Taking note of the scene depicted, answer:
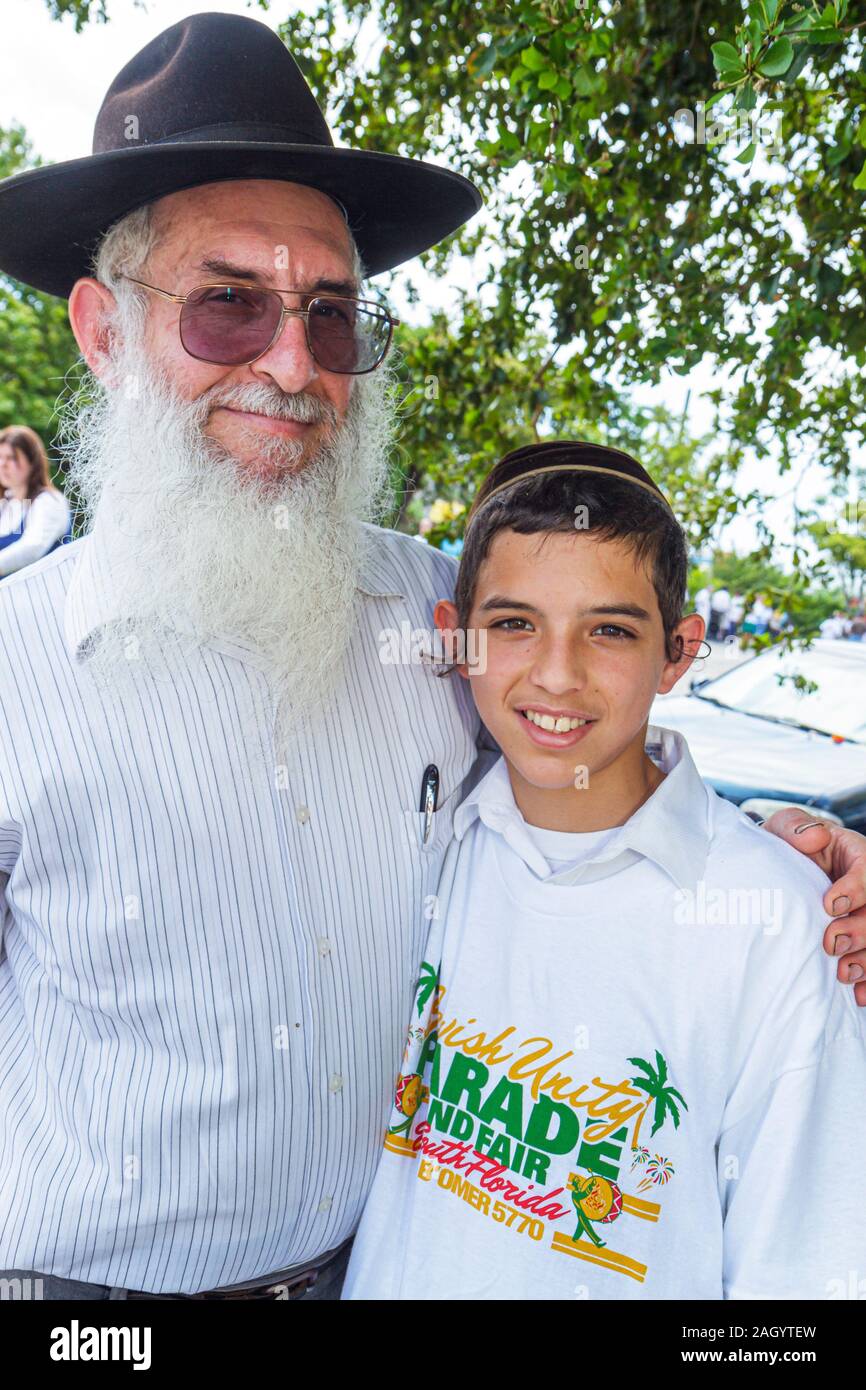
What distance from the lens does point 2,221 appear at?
1959 mm

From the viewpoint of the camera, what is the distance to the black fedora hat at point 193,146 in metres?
1.77

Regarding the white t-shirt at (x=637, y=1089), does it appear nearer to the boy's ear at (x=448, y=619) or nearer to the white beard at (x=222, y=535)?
the boy's ear at (x=448, y=619)

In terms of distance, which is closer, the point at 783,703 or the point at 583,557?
the point at 583,557

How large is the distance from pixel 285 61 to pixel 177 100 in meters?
0.25

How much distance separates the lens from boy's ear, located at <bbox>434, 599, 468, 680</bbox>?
6.47 ft

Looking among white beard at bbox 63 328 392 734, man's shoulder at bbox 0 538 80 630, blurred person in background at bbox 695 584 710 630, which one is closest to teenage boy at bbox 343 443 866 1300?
white beard at bbox 63 328 392 734

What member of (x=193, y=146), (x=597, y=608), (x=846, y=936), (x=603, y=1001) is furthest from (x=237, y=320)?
(x=846, y=936)

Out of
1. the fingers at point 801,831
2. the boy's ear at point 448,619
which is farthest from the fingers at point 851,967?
the boy's ear at point 448,619

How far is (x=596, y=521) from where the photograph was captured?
178 cm

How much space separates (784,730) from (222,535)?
4.52 m

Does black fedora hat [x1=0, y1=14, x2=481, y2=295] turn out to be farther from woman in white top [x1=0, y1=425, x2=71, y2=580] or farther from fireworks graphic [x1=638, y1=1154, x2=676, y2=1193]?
woman in white top [x1=0, y1=425, x2=71, y2=580]

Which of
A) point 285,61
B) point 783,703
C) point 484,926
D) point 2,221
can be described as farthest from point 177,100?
point 783,703

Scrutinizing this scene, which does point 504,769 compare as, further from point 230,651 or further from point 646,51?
point 646,51

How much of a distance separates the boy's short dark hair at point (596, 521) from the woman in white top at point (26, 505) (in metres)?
5.37
